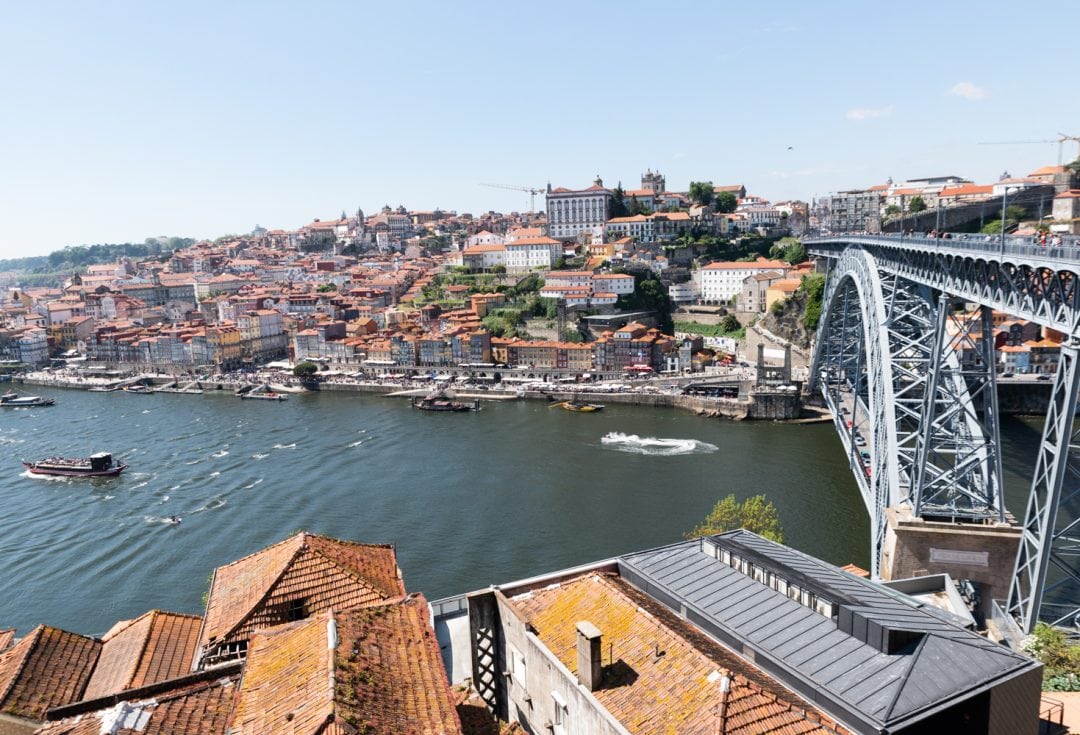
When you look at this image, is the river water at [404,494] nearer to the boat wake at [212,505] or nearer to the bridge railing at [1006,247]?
the boat wake at [212,505]

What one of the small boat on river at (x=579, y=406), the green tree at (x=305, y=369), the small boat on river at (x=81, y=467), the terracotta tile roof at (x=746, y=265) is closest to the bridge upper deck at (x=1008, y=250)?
the small boat on river at (x=579, y=406)

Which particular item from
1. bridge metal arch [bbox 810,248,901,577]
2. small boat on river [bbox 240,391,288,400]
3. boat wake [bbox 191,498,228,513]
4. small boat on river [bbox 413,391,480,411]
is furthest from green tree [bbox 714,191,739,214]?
boat wake [bbox 191,498,228,513]

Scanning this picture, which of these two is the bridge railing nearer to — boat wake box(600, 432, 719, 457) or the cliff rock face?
boat wake box(600, 432, 719, 457)

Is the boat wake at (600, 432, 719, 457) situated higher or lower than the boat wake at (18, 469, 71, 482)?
higher

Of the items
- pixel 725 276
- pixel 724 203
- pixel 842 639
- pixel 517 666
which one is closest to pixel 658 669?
pixel 842 639

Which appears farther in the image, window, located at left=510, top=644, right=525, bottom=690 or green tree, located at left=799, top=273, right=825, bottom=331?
green tree, located at left=799, top=273, right=825, bottom=331

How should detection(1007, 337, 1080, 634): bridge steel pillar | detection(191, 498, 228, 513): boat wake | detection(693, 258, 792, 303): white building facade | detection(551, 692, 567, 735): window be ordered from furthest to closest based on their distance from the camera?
detection(693, 258, 792, 303): white building facade < detection(191, 498, 228, 513): boat wake < detection(1007, 337, 1080, 634): bridge steel pillar < detection(551, 692, 567, 735): window
